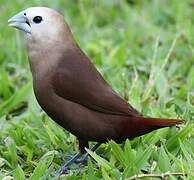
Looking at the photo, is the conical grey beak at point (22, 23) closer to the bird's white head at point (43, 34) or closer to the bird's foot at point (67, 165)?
the bird's white head at point (43, 34)

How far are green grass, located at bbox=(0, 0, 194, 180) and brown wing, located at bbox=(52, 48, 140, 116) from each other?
0.21 meters

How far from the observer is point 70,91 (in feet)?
14.4

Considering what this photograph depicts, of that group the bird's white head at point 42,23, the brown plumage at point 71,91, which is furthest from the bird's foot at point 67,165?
the bird's white head at point 42,23

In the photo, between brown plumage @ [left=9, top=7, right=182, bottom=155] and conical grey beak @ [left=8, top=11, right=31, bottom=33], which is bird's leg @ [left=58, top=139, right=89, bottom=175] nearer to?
brown plumage @ [left=9, top=7, right=182, bottom=155]

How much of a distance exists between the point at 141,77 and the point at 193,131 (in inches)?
54.0

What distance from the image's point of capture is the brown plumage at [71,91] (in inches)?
171

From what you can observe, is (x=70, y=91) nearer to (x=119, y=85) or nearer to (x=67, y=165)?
(x=67, y=165)

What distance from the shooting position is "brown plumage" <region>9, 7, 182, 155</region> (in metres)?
4.35

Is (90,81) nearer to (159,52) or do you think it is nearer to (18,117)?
(18,117)

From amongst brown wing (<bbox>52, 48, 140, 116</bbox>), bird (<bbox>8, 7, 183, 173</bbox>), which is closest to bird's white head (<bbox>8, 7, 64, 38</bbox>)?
bird (<bbox>8, 7, 183, 173</bbox>)

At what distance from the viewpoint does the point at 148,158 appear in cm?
437

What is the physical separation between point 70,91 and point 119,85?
1501 millimetres

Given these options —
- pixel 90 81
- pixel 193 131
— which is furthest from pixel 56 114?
pixel 193 131

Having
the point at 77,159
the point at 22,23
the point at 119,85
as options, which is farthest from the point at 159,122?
the point at 119,85
